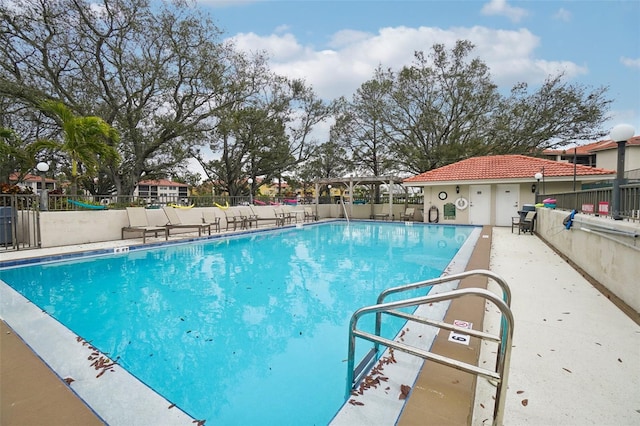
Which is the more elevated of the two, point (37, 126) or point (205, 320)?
point (37, 126)

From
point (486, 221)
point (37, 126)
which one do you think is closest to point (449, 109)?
point (486, 221)

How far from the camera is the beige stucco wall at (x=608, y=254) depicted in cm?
357

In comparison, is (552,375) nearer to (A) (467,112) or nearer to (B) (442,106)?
(A) (467,112)

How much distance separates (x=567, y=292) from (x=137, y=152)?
2092 centimetres

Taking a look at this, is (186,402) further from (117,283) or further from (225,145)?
(225,145)

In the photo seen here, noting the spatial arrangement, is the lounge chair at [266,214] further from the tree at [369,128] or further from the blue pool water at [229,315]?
the tree at [369,128]

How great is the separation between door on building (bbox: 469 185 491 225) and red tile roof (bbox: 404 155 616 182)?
820 mm

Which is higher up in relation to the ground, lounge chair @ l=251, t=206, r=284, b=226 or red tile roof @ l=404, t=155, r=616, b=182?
red tile roof @ l=404, t=155, r=616, b=182

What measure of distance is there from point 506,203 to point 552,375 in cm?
1591

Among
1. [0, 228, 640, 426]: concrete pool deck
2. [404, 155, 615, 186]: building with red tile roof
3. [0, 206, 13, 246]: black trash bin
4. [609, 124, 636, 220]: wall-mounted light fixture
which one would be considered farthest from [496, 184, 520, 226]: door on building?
[0, 206, 13, 246]: black trash bin

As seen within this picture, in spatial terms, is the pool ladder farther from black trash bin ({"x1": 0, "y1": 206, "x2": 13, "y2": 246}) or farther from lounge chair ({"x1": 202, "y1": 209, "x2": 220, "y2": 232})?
lounge chair ({"x1": 202, "y1": 209, "x2": 220, "y2": 232})

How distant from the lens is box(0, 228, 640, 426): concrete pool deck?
1929mm

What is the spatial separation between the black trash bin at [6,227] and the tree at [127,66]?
1015 cm

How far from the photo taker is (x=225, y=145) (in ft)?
80.5
